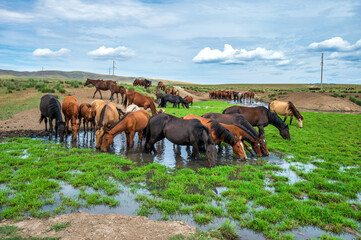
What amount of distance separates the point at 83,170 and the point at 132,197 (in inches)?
93.1

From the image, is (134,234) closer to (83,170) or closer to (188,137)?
(83,170)

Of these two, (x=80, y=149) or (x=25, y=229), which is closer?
(x=25, y=229)

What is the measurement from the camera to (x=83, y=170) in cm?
653

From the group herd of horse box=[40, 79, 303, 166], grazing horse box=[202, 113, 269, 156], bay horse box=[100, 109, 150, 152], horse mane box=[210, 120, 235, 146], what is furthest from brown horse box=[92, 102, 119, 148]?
horse mane box=[210, 120, 235, 146]

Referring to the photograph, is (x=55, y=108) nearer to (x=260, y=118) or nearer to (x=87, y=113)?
(x=87, y=113)

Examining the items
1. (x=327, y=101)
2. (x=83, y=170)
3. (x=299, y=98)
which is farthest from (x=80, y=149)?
(x=299, y=98)

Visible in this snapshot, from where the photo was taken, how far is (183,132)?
24.9 ft

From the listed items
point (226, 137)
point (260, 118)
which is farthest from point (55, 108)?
point (260, 118)

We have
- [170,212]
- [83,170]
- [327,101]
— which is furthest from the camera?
[327,101]

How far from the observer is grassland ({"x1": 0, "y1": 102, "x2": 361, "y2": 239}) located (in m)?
4.27

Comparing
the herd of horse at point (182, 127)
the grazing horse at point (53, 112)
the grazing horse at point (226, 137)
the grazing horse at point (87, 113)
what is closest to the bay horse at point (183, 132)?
the herd of horse at point (182, 127)

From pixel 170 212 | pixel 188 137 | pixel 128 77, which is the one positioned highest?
pixel 128 77

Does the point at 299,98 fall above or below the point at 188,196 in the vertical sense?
above

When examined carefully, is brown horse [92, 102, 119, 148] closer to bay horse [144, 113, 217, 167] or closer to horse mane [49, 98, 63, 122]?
horse mane [49, 98, 63, 122]
